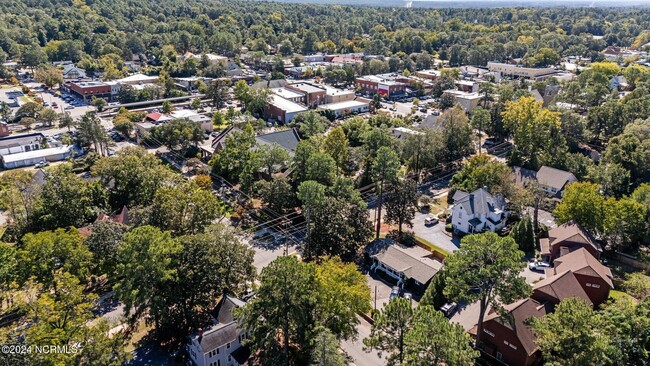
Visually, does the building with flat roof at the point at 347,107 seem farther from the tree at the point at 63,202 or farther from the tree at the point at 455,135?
the tree at the point at 63,202

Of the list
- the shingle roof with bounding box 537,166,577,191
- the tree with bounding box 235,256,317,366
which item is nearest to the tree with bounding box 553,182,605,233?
the shingle roof with bounding box 537,166,577,191

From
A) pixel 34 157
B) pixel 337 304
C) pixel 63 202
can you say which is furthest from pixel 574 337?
pixel 34 157

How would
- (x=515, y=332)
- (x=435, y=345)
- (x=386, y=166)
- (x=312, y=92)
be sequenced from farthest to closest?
(x=312, y=92)
(x=386, y=166)
(x=515, y=332)
(x=435, y=345)

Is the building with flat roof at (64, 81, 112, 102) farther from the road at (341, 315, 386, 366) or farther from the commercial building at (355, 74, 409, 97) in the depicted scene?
the road at (341, 315, 386, 366)

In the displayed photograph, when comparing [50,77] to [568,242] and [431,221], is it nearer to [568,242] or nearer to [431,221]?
[431,221]

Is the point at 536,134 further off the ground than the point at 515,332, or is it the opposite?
the point at 536,134

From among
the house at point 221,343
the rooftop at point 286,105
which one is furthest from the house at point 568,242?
the rooftop at point 286,105

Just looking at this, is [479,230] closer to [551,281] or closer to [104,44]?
[551,281]
